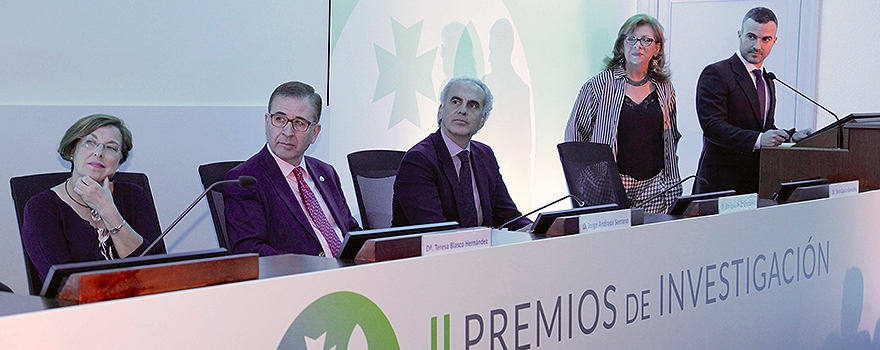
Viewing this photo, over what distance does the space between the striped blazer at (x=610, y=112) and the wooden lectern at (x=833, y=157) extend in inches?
15.7

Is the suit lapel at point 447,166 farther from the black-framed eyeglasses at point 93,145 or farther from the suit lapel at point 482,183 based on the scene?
the black-framed eyeglasses at point 93,145

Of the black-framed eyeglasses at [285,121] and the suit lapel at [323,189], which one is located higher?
the black-framed eyeglasses at [285,121]

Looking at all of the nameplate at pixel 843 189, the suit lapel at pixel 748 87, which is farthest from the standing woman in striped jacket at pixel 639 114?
the nameplate at pixel 843 189

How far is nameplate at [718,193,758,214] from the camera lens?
2184mm

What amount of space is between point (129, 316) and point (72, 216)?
4.20 feet

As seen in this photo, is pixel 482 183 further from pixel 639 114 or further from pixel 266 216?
pixel 639 114

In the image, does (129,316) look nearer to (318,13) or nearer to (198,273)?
(198,273)

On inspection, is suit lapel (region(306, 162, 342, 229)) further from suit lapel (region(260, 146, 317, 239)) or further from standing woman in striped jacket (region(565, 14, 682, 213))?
standing woman in striped jacket (region(565, 14, 682, 213))

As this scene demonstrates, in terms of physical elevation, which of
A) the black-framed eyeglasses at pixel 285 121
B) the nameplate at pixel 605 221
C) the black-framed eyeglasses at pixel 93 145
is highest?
the black-framed eyeglasses at pixel 285 121

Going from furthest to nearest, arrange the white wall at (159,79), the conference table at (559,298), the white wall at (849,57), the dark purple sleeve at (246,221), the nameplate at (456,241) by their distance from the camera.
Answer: the white wall at (849,57), the white wall at (159,79), the dark purple sleeve at (246,221), the nameplate at (456,241), the conference table at (559,298)

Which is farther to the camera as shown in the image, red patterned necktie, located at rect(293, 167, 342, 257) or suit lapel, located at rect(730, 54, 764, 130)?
suit lapel, located at rect(730, 54, 764, 130)

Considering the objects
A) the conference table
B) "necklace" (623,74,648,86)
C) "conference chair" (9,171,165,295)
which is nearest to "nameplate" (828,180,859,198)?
the conference table

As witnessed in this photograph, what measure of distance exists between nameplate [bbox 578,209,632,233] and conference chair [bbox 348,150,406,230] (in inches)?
44.2

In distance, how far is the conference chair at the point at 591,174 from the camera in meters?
3.22
